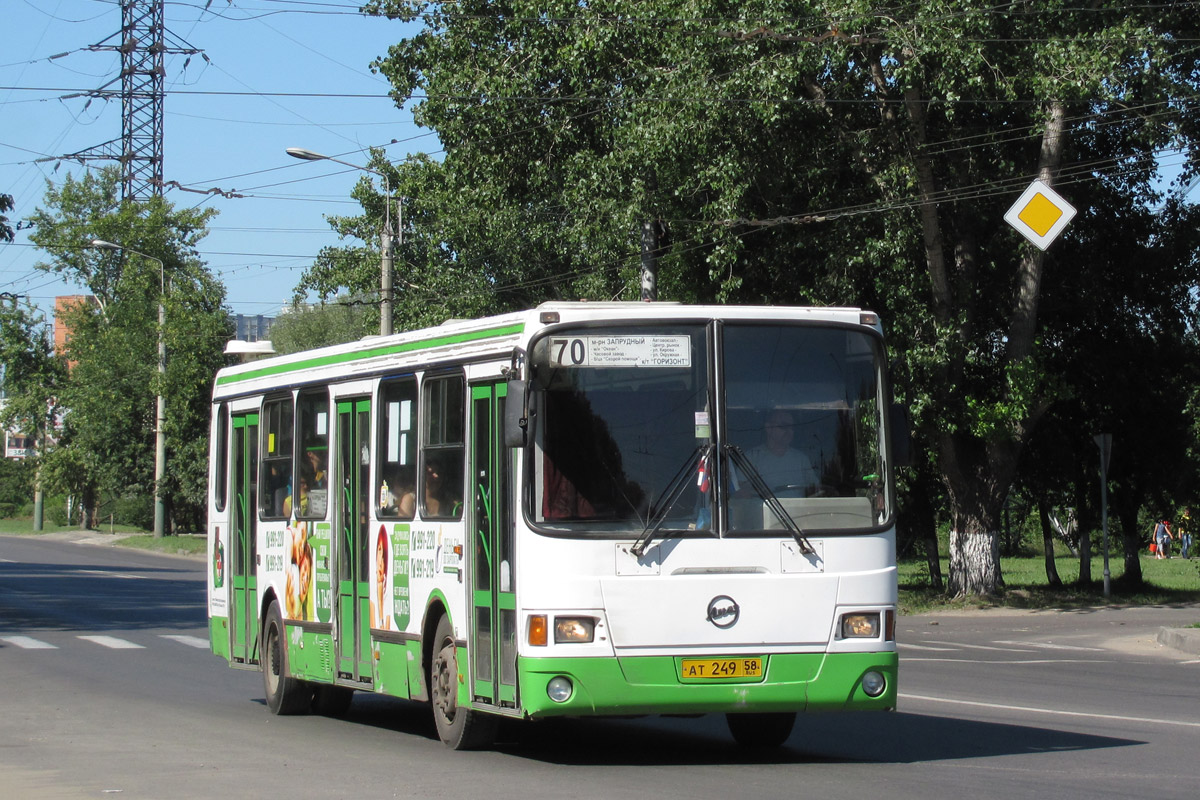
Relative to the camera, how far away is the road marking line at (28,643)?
2148 cm

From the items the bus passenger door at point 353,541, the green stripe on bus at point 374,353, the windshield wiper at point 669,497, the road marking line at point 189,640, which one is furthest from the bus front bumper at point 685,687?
the road marking line at point 189,640

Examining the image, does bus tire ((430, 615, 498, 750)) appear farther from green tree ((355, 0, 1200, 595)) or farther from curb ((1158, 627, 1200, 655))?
green tree ((355, 0, 1200, 595))

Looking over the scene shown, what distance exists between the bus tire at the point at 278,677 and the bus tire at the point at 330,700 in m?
0.11

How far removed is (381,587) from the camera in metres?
11.9

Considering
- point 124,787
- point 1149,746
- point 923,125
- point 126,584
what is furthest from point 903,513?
point 124,787

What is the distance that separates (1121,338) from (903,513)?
6.57m

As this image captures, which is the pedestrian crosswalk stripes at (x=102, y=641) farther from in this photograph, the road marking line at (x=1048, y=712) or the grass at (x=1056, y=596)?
the grass at (x=1056, y=596)

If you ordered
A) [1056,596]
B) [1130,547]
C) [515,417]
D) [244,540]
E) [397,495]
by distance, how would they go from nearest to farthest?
[515,417], [397,495], [244,540], [1056,596], [1130,547]

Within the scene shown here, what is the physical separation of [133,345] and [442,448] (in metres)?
61.0

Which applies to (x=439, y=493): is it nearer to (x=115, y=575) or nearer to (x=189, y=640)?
(x=189, y=640)

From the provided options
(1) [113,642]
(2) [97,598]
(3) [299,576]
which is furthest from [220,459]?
(2) [97,598]

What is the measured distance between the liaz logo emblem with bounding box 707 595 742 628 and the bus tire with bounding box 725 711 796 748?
1.47 metres

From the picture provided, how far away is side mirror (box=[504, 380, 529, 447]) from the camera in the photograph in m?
9.38

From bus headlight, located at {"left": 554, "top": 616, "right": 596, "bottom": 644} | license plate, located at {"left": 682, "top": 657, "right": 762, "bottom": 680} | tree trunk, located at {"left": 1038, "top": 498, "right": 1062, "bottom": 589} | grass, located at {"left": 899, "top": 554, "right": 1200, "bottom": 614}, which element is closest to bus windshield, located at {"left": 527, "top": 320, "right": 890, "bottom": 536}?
bus headlight, located at {"left": 554, "top": 616, "right": 596, "bottom": 644}
